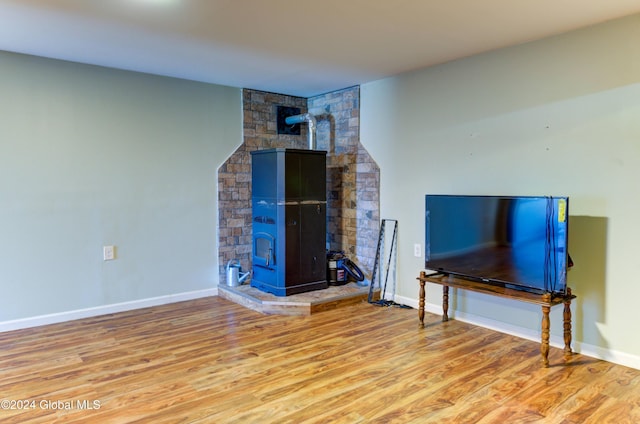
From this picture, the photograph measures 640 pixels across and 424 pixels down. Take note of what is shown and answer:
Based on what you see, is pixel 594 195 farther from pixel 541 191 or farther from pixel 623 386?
pixel 623 386

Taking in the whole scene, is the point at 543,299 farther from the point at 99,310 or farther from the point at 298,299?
the point at 99,310

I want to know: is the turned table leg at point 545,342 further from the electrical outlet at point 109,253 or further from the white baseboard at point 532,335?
the electrical outlet at point 109,253

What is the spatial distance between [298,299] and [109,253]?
1832 millimetres

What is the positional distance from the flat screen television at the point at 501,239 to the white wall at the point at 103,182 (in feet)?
7.98

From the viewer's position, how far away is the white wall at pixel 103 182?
3568mm

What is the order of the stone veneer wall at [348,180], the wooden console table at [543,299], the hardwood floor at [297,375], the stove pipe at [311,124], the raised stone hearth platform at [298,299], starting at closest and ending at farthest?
1. the hardwood floor at [297,375]
2. the wooden console table at [543,299]
3. the raised stone hearth platform at [298,299]
4. the stone veneer wall at [348,180]
5. the stove pipe at [311,124]

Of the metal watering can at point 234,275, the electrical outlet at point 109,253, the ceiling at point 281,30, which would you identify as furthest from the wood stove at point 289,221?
the electrical outlet at point 109,253

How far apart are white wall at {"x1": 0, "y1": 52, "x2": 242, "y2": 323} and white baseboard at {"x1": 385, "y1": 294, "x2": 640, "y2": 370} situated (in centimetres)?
233

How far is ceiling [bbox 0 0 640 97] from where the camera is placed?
257cm

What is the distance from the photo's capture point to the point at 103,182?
3.96 meters

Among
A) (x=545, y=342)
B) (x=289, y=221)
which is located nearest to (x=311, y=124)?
(x=289, y=221)

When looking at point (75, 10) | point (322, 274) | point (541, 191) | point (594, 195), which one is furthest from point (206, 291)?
point (594, 195)

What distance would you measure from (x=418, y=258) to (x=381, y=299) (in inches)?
24.1

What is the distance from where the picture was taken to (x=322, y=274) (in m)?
4.48
